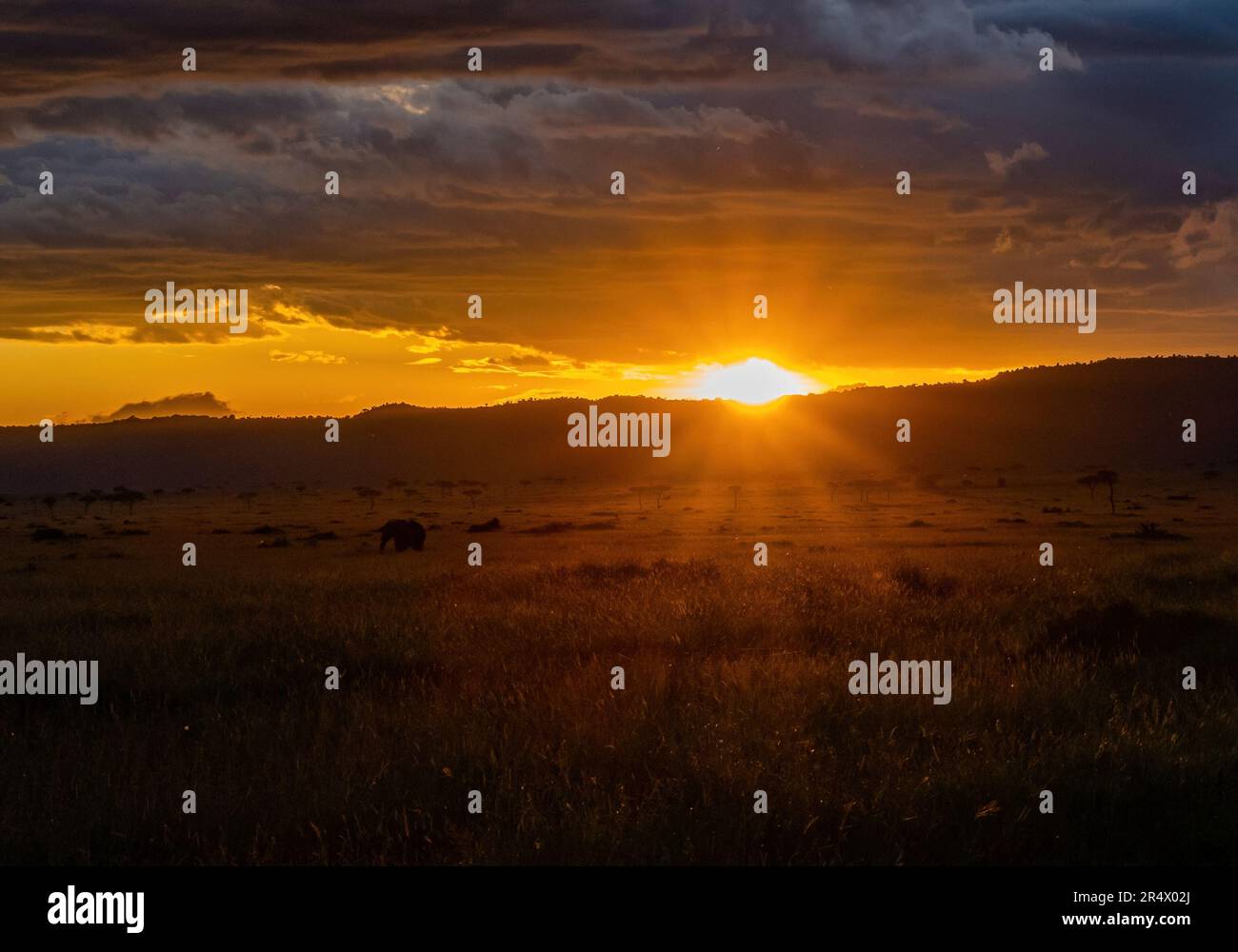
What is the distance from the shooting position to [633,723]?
780 centimetres

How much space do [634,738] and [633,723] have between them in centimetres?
42

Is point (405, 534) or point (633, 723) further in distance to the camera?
point (405, 534)

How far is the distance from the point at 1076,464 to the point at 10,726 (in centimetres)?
13966

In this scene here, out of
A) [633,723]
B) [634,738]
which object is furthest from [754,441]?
[634,738]

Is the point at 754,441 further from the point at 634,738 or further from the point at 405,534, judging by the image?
the point at 634,738

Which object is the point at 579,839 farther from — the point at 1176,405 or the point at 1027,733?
the point at 1176,405

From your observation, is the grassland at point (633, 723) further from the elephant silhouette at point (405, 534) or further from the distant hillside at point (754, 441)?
the distant hillside at point (754, 441)

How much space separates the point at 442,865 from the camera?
5.69 metres

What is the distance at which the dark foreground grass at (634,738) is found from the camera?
6.09 m

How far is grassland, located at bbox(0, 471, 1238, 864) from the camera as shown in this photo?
6117mm

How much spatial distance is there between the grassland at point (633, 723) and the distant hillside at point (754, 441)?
107 m

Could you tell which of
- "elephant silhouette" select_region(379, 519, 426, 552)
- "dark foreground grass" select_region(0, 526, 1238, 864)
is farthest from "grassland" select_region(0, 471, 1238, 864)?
"elephant silhouette" select_region(379, 519, 426, 552)

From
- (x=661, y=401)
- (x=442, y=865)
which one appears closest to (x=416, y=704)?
(x=442, y=865)

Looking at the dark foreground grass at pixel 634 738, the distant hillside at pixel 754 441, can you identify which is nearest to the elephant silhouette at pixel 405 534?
the dark foreground grass at pixel 634 738
